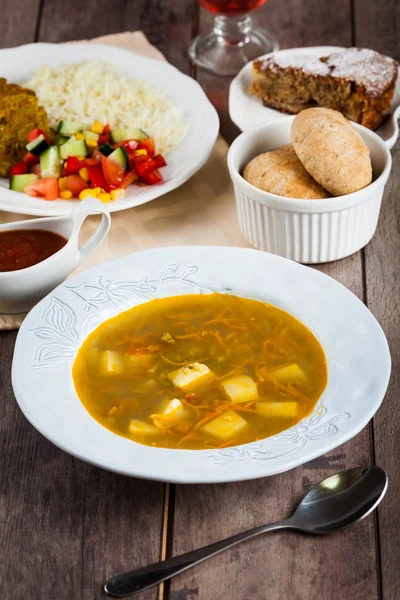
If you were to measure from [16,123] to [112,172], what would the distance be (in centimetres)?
51

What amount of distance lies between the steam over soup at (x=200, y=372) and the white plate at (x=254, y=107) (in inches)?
49.4

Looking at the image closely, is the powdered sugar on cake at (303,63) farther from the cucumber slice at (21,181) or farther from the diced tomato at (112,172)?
the cucumber slice at (21,181)

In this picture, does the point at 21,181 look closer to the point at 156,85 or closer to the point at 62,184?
the point at 62,184

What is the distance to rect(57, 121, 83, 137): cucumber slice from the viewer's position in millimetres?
3646

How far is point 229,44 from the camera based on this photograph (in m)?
4.50

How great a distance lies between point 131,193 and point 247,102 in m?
0.84

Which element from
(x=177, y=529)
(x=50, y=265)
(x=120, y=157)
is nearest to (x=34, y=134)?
(x=120, y=157)

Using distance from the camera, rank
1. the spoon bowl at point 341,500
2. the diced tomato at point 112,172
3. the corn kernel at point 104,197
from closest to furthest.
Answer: the spoon bowl at point 341,500, the corn kernel at point 104,197, the diced tomato at point 112,172

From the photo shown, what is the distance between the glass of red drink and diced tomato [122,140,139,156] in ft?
3.33

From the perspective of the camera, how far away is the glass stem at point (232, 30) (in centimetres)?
450

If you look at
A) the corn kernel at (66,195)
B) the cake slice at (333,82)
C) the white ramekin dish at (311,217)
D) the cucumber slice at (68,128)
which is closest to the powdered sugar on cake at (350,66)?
the cake slice at (333,82)

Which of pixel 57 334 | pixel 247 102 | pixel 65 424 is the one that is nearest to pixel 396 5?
pixel 247 102

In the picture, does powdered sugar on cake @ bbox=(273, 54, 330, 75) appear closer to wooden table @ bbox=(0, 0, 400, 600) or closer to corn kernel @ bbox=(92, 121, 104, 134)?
corn kernel @ bbox=(92, 121, 104, 134)

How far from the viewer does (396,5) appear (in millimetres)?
4777
